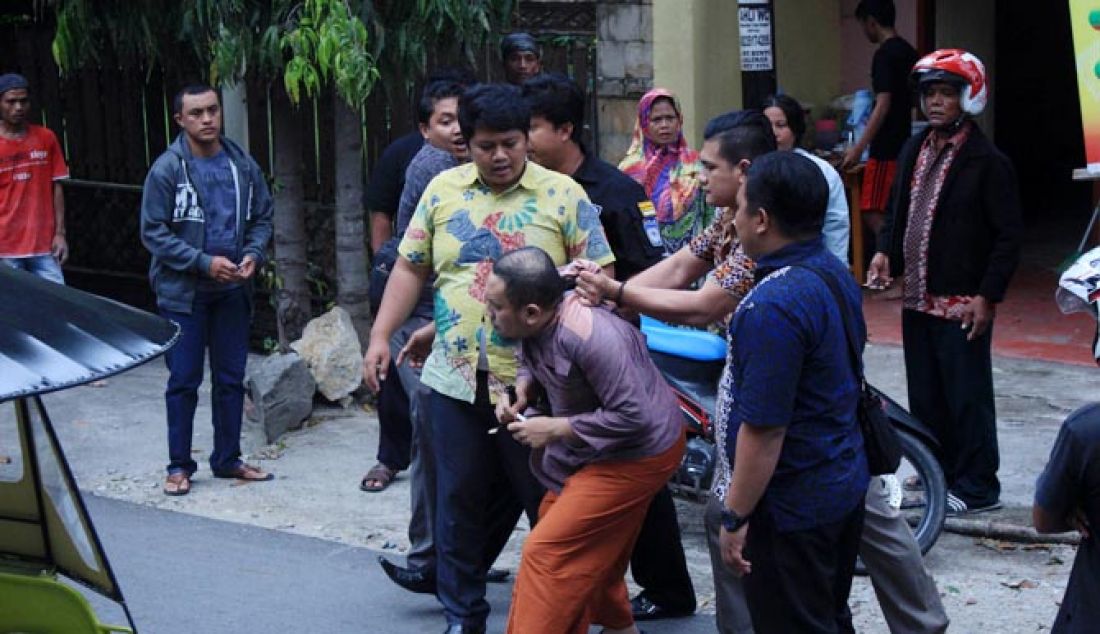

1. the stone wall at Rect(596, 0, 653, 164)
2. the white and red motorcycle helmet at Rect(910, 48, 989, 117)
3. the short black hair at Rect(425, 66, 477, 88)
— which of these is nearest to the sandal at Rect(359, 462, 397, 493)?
the short black hair at Rect(425, 66, 477, 88)

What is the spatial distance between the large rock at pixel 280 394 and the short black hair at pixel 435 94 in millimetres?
2021

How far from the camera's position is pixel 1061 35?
16453 mm

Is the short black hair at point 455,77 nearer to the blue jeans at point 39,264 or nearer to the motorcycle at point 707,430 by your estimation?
the motorcycle at point 707,430

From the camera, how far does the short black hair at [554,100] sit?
6188mm

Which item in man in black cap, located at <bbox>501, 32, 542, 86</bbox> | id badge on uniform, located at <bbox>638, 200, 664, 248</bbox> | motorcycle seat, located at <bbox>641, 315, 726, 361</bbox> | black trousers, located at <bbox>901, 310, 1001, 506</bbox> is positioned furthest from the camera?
man in black cap, located at <bbox>501, 32, 542, 86</bbox>

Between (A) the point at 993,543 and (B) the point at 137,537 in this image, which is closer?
(A) the point at 993,543

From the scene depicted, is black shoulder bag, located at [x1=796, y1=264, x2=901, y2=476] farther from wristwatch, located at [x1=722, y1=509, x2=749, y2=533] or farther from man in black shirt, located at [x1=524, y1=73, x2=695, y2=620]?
man in black shirt, located at [x1=524, y1=73, x2=695, y2=620]

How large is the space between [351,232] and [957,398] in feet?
12.6

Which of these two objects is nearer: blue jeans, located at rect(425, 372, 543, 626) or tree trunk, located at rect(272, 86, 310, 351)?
blue jeans, located at rect(425, 372, 543, 626)

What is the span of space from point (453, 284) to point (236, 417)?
276cm

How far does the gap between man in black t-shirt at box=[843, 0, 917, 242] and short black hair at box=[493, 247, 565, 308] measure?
6448 millimetres

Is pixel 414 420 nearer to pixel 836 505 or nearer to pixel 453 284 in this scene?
pixel 453 284

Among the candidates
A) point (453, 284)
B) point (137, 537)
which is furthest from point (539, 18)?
point (453, 284)

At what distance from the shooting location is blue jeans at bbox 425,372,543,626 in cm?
573
